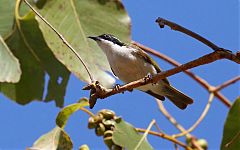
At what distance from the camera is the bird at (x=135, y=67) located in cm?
306

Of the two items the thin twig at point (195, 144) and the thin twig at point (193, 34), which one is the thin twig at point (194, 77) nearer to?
the thin twig at point (195, 144)

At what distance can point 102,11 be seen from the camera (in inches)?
137

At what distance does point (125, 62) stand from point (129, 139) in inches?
17.0

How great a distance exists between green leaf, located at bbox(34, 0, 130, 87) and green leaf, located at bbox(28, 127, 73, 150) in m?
0.37

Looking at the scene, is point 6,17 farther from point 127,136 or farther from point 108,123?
point 127,136

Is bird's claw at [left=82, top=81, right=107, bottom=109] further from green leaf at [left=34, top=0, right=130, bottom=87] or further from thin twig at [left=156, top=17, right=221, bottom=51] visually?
green leaf at [left=34, top=0, right=130, bottom=87]

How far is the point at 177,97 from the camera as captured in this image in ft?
10.5

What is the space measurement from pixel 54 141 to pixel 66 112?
0.57 feet

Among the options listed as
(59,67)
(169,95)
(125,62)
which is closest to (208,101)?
(169,95)

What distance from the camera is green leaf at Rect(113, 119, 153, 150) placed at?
2.98 metres

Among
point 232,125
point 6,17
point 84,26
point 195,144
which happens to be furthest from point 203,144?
point 6,17

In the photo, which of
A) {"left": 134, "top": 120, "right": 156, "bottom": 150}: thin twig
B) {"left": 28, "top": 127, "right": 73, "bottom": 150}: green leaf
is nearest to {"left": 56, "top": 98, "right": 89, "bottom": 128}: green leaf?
{"left": 28, "top": 127, "right": 73, "bottom": 150}: green leaf

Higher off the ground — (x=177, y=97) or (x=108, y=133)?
(x=177, y=97)

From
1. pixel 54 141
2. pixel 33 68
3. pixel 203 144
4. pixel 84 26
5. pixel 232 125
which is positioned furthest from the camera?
pixel 33 68
